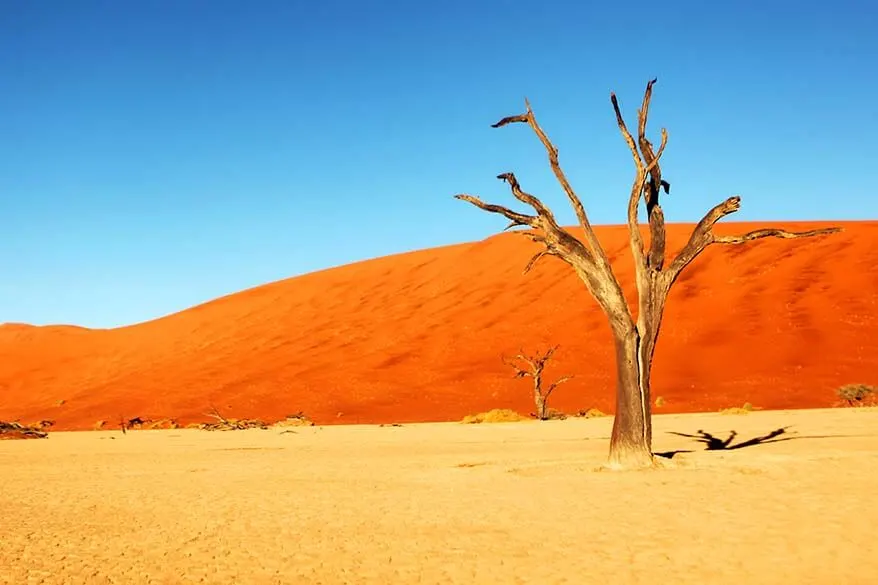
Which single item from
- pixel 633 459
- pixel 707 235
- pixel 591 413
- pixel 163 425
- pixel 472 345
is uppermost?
pixel 707 235

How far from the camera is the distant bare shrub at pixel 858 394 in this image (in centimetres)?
2373

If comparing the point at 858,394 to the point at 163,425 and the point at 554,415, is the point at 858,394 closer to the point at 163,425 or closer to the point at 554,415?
the point at 554,415

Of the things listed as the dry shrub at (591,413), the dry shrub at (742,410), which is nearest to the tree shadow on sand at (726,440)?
the dry shrub at (742,410)

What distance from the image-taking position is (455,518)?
848cm

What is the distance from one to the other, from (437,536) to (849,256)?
127 ft

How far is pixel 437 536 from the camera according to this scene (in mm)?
7562

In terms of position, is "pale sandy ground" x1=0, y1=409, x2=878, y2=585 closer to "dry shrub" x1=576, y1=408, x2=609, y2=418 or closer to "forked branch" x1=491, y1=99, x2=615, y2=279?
"forked branch" x1=491, y1=99, x2=615, y2=279

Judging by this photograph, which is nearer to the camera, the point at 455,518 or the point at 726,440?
the point at 455,518

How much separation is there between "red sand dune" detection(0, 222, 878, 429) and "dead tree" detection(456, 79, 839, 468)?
15022 mm

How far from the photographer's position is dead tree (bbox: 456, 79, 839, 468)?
38.5 ft

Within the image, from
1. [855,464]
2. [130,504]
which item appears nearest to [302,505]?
[130,504]

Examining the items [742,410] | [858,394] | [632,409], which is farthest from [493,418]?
[632,409]

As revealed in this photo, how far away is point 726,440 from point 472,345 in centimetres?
2208

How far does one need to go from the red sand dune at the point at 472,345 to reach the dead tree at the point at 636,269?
49.3ft
